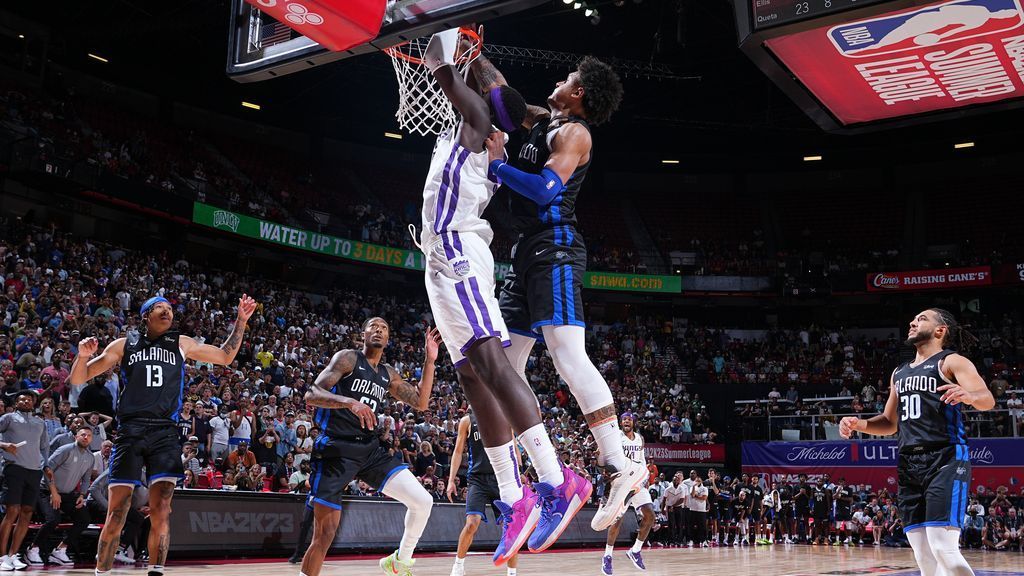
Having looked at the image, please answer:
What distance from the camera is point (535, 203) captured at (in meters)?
4.56

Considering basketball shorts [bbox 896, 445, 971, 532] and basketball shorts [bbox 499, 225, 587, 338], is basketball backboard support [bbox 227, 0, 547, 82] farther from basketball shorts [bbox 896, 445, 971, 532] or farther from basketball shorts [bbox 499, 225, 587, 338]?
basketball shorts [bbox 896, 445, 971, 532]

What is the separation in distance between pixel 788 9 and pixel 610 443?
3.26 meters

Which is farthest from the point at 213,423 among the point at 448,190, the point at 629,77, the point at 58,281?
the point at 629,77

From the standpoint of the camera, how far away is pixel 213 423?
45.0 feet

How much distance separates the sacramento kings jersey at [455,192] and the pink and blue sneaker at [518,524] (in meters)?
1.35

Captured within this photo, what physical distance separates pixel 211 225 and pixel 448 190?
2330 cm

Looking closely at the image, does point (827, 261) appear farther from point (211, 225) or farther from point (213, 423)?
point (213, 423)

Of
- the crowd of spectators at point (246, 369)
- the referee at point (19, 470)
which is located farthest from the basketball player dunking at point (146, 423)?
the crowd of spectators at point (246, 369)

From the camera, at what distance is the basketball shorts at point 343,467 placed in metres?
6.79

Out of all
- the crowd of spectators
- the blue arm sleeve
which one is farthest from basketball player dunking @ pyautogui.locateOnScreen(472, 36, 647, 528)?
the crowd of spectators

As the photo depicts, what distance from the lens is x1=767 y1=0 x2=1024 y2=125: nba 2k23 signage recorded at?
6172mm

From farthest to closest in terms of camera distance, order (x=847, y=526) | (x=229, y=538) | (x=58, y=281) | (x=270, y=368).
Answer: (x=847, y=526) → (x=270, y=368) → (x=58, y=281) → (x=229, y=538)

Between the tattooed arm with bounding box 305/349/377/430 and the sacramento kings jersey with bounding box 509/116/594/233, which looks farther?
the tattooed arm with bounding box 305/349/377/430

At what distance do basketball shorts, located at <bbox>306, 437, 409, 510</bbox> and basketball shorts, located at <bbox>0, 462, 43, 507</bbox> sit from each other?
13.5 feet
